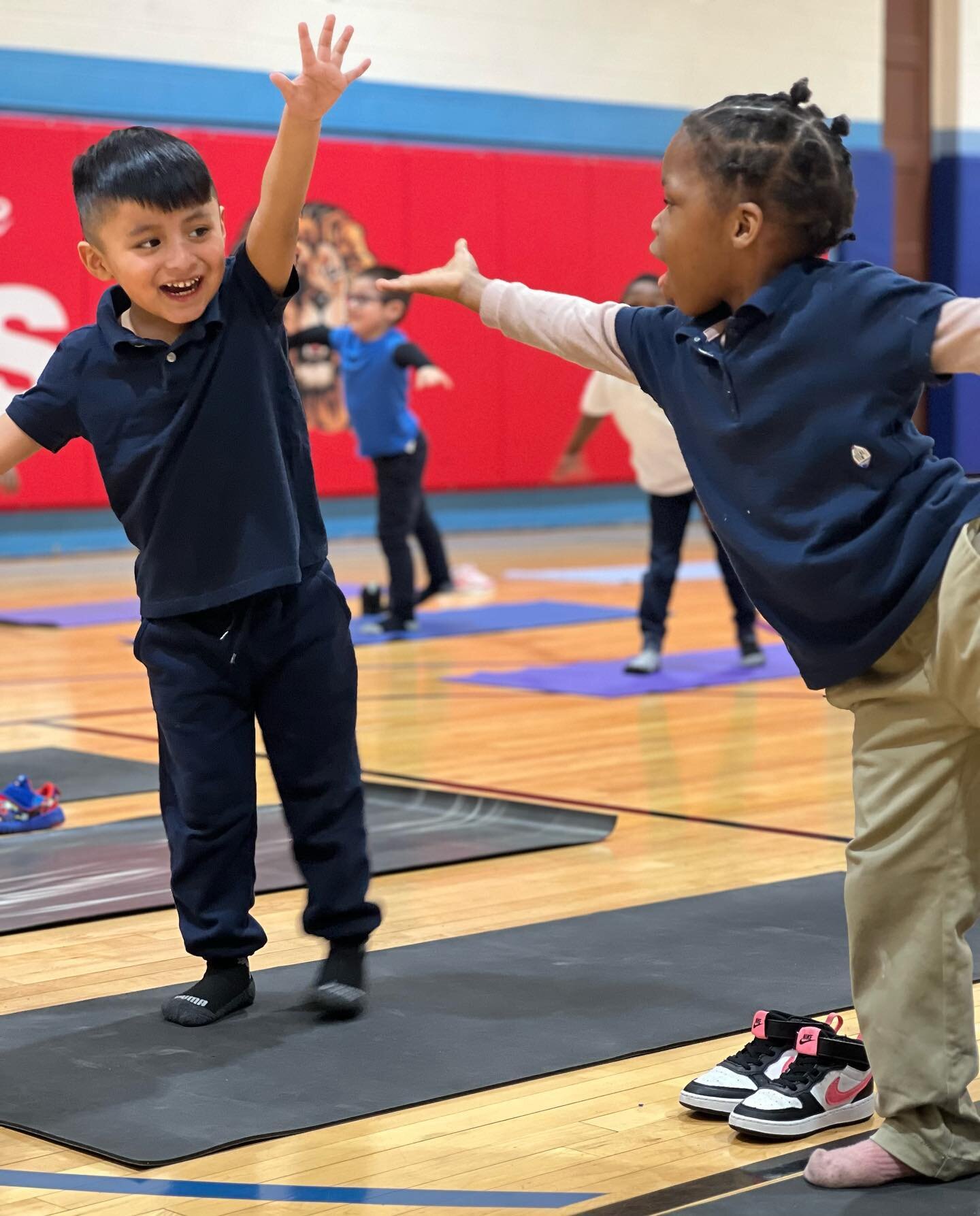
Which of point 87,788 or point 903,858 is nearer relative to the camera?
point 903,858

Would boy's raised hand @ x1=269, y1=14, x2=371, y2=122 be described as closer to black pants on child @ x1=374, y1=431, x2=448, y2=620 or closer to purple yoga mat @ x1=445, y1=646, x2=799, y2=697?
purple yoga mat @ x1=445, y1=646, x2=799, y2=697

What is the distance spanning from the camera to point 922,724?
1.94 meters

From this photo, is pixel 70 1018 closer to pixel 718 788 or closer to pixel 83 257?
pixel 83 257

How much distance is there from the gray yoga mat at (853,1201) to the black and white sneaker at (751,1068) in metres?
0.20

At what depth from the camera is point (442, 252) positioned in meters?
10.9

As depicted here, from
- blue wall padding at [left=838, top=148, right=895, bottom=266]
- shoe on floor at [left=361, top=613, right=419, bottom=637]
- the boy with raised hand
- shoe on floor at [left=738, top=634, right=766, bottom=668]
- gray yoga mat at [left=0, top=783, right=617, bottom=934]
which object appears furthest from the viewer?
blue wall padding at [left=838, top=148, right=895, bottom=266]

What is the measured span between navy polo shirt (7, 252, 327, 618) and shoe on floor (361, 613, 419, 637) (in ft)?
15.5

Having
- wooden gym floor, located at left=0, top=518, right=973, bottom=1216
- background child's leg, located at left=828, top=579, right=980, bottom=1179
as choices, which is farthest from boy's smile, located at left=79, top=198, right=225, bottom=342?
background child's leg, located at left=828, top=579, right=980, bottom=1179

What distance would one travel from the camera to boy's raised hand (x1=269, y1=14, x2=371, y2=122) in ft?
7.70

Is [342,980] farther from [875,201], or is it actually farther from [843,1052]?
[875,201]

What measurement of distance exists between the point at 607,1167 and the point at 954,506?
30.9 inches

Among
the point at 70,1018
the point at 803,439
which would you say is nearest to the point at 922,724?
the point at 803,439

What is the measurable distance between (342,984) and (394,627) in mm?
4790

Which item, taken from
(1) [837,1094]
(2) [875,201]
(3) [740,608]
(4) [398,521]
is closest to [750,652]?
(3) [740,608]
